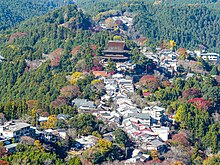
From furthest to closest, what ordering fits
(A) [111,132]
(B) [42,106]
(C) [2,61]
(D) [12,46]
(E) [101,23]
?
(E) [101,23] < (D) [12,46] < (C) [2,61] < (B) [42,106] < (A) [111,132]

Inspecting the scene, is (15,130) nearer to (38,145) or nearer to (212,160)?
(38,145)

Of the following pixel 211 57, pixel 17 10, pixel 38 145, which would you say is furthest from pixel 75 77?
pixel 17 10

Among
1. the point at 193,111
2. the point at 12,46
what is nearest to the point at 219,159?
the point at 193,111

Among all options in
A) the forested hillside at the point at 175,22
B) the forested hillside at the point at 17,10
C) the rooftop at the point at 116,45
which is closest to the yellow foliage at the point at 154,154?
the rooftop at the point at 116,45

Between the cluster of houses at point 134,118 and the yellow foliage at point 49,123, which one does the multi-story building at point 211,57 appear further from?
the yellow foliage at point 49,123

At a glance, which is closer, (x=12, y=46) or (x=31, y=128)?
(x=31, y=128)

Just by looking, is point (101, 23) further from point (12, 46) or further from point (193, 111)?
point (193, 111)
